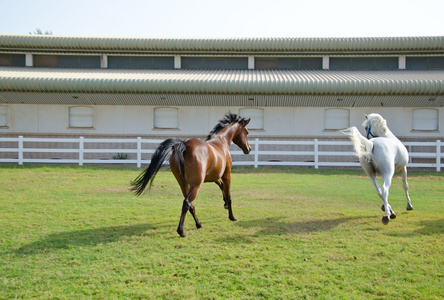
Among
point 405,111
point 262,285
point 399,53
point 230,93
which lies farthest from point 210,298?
point 399,53

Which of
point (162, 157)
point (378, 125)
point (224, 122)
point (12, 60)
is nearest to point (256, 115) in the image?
point (224, 122)

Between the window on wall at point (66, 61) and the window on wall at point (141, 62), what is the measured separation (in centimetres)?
106

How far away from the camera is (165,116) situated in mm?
19375

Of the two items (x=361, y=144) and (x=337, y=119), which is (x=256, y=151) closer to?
(x=337, y=119)

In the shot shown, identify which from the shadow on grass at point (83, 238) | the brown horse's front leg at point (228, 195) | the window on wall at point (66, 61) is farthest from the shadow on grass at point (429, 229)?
the window on wall at point (66, 61)

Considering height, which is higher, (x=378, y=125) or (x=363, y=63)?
(x=363, y=63)

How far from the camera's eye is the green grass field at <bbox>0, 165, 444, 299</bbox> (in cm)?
410

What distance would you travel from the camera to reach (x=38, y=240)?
19.2 feet

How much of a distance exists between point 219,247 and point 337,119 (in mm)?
15041

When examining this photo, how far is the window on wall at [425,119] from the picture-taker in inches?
739

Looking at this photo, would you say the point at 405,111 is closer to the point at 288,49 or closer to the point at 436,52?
the point at 436,52

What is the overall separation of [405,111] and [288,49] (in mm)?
7351

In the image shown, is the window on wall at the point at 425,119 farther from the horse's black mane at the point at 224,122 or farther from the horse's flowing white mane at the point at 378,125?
the horse's black mane at the point at 224,122

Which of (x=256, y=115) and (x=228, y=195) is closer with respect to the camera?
(x=228, y=195)
